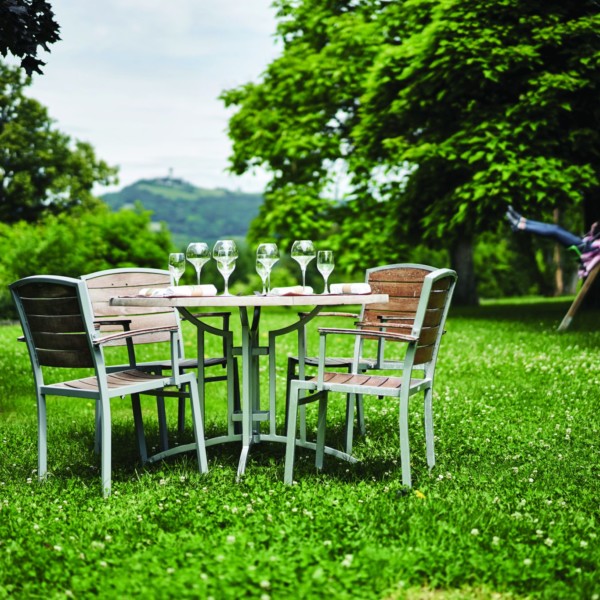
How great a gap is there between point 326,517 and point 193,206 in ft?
579

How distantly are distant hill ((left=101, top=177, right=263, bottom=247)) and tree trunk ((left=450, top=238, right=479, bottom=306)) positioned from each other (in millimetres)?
122482

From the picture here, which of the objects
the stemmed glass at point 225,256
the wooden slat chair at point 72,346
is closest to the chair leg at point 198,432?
the wooden slat chair at point 72,346

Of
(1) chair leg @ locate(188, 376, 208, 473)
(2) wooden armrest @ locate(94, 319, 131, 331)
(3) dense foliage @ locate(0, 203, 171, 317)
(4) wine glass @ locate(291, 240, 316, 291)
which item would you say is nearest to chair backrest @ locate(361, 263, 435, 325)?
(4) wine glass @ locate(291, 240, 316, 291)

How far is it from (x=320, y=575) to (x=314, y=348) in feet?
30.1

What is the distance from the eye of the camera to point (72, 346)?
492cm

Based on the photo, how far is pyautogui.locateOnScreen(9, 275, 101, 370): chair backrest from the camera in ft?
15.7

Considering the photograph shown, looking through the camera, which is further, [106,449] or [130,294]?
[130,294]

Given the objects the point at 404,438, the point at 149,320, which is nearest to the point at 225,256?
the point at 149,320

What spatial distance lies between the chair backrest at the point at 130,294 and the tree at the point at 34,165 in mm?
38165

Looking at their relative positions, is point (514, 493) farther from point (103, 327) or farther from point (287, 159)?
point (287, 159)

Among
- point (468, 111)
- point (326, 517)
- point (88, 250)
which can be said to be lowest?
point (326, 517)

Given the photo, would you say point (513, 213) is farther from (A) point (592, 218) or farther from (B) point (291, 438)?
(B) point (291, 438)

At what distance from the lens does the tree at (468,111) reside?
1498cm

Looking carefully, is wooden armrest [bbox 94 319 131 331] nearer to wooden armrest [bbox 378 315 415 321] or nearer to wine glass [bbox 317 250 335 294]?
wine glass [bbox 317 250 335 294]
